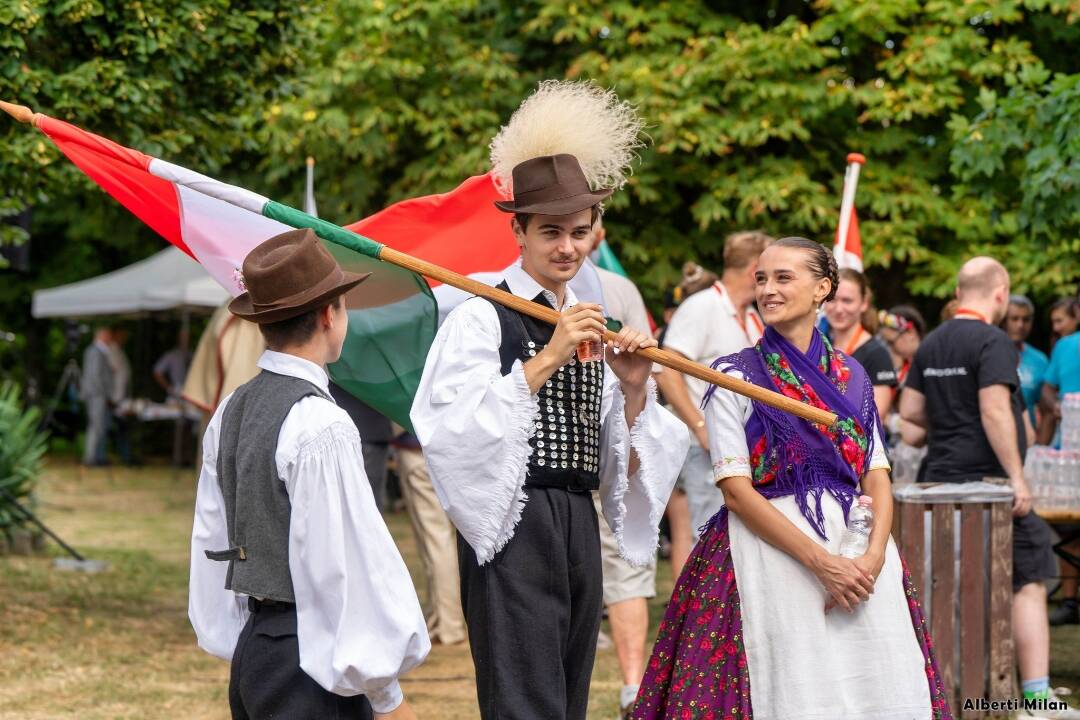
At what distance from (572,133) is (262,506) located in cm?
153

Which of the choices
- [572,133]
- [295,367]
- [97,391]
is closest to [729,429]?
[572,133]

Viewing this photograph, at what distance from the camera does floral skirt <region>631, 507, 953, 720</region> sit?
4.02m

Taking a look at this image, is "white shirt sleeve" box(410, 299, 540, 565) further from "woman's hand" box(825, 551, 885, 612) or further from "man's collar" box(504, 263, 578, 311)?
"woman's hand" box(825, 551, 885, 612)

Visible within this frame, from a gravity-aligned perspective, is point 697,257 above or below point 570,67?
below

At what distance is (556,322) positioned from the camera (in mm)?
3678

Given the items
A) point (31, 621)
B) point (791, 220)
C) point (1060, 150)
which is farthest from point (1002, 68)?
point (31, 621)

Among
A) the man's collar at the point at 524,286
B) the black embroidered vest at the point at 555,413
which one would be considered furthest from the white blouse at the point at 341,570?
the man's collar at the point at 524,286

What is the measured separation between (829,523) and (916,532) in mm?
2013

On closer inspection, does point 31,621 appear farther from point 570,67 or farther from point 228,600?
point 570,67

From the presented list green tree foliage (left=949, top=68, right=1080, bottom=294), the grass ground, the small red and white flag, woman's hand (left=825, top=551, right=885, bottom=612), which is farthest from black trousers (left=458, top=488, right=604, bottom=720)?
green tree foliage (left=949, top=68, right=1080, bottom=294)

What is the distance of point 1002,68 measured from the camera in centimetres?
1210

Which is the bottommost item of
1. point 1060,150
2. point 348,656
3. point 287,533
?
point 348,656

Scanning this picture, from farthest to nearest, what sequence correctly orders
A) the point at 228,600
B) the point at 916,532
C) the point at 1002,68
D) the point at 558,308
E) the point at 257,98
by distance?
the point at 1002,68 → the point at 257,98 → the point at 916,532 → the point at 558,308 → the point at 228,600

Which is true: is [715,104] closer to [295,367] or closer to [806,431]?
[806,431]
